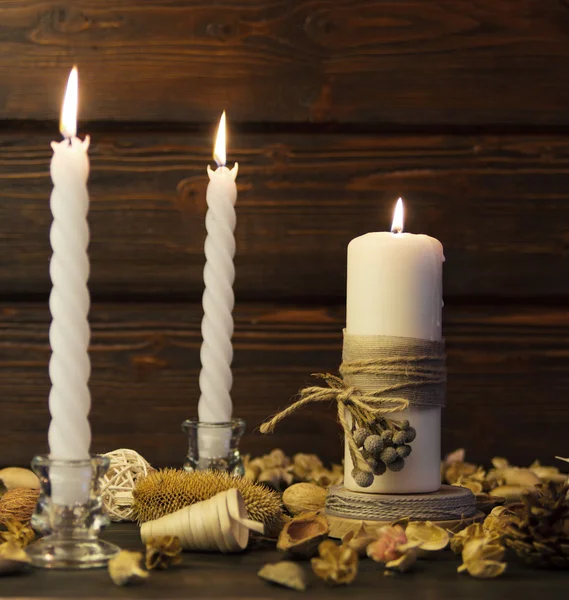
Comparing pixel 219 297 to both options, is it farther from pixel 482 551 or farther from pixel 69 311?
pixel 482 551

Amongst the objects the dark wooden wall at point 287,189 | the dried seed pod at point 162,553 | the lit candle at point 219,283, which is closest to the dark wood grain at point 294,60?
the dark wooden wall at point 287,189

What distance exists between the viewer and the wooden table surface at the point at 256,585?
517 mm

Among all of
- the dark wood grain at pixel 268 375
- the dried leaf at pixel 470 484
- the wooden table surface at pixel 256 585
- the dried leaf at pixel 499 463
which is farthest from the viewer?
the dark wood grain at pixel 268 375

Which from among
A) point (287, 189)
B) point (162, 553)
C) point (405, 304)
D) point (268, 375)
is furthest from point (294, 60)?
point (162, 553)

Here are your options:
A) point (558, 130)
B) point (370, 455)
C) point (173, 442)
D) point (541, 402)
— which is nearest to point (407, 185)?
point (558, 130)

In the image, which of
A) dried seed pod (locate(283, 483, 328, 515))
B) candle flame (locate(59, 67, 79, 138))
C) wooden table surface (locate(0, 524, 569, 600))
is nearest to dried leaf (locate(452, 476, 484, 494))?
dried seed pod (locate(283, 483, 328, 515))

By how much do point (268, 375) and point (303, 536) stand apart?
1.84 feet

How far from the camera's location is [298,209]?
1.17m

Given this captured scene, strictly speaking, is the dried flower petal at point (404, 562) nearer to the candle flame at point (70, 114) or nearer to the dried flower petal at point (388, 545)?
the dried flower petal at point (388, 545)

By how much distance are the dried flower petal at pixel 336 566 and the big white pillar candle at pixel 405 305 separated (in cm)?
15

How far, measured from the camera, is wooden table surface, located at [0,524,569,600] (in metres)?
0.52

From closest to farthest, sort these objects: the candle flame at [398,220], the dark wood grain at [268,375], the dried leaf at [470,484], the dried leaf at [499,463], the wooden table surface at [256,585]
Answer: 1. the wooden table surface at [256,585]
2. the candle flame at [398,220]
3. the dried leaf at [470,484]
4. the dried leaf at [499,463]
5. the dark wood grain at [268,375]

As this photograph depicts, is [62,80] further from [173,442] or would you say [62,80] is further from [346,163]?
[173,442]

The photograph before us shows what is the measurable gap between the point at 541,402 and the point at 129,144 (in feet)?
2.14
